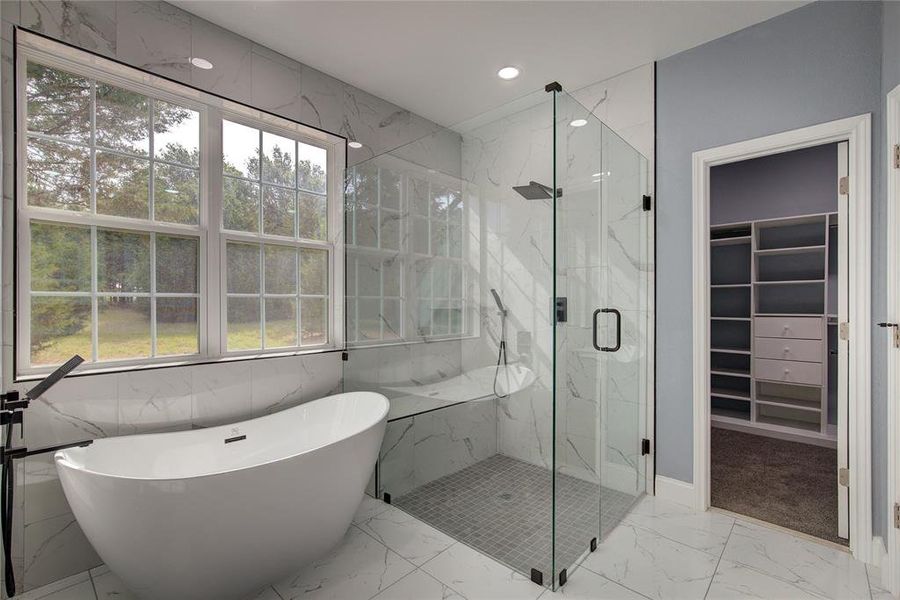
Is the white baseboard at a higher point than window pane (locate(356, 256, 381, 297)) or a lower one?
lower

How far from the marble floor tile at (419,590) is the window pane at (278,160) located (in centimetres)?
232

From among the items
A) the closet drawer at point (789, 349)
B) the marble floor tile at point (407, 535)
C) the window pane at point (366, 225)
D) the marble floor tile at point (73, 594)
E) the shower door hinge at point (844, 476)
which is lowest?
the marble floor tile at point (407, 535)

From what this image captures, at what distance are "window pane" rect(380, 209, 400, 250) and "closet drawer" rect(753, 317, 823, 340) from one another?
3463mm

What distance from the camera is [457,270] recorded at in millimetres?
2305

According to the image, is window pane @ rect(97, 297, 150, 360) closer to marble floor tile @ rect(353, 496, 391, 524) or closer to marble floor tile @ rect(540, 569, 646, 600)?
marble floor tile @ rect(353, 496, 391, 524)

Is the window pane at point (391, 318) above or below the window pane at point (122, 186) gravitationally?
below

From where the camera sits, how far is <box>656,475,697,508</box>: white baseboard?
2.46 meters

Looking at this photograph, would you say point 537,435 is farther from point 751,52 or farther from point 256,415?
point 751,52

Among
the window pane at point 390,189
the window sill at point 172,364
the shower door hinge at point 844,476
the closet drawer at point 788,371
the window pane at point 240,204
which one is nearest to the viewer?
the window sill at point 172,364

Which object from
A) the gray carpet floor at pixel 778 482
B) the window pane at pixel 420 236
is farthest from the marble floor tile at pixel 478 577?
the window pane at pixel 420 236

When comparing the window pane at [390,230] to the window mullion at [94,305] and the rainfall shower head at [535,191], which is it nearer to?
the rainfall shower head at [535,191]

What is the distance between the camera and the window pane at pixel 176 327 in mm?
2160

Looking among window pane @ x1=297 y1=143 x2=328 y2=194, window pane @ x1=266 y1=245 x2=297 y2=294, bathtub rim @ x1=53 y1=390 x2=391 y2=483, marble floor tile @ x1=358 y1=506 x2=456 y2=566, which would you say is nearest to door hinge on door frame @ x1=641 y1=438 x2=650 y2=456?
marble floor tile @ x1=358 y1=506 x2=456 y2=566

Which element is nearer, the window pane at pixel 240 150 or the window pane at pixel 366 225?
the window pane at pixel 240 150
